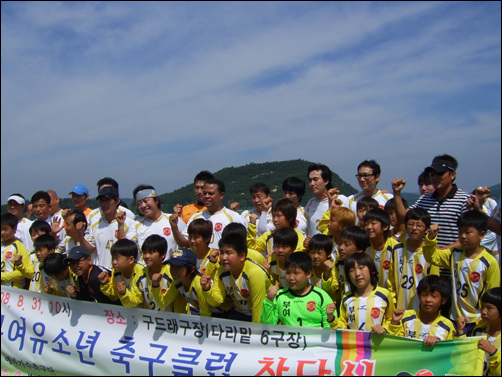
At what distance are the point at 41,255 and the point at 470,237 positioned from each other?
5.96 meters

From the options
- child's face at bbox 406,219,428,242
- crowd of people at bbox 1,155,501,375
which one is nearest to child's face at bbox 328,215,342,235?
crowd of people at bbox 1,155,501,375

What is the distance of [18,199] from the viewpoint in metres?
8.38

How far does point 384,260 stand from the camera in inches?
208

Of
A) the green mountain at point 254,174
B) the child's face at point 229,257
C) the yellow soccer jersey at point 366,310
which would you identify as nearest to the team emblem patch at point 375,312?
the yellow soccer jersey at point 366,310

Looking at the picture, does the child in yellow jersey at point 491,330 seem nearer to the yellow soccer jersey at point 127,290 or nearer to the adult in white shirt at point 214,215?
the adult in white shirt at point 214,215

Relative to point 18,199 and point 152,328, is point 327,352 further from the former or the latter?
point 18,199

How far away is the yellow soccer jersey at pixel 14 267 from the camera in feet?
22.7

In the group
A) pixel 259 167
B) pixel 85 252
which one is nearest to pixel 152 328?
pixel 85 252

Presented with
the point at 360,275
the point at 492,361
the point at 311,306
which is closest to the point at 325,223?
the point at 360,275

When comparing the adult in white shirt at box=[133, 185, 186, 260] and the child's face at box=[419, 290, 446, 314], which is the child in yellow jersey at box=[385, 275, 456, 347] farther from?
the adult in white shirt at box=[133, 185, 186, 260]

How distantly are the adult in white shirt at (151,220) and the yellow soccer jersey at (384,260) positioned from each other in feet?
9.93

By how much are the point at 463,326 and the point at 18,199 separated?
26.0 ft

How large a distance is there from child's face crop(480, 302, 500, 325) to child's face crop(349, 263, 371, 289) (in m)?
1.15

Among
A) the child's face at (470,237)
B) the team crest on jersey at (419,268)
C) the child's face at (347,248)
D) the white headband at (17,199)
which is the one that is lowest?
the team crest on jersey at (419,268)
